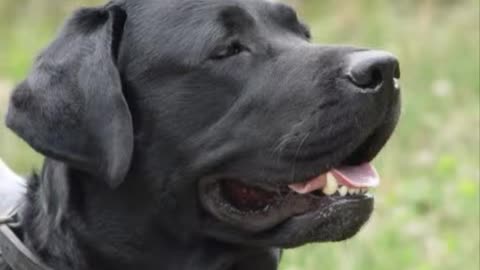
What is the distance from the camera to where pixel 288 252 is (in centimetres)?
591

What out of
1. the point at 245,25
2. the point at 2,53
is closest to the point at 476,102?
the point at 2,53

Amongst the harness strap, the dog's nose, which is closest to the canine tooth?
the dog's nose

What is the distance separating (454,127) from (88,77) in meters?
4.05

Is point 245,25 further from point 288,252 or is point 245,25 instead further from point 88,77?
→ point 288,252

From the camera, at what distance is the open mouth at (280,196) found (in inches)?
145

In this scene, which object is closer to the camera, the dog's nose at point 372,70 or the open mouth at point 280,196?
the dog's nose at point 372,70

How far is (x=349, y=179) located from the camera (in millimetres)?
3699

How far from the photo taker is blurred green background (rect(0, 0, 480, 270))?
5.96 meters

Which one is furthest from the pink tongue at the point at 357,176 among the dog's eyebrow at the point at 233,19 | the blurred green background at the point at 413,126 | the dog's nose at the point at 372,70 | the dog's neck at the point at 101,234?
the blurred green background at the point at 413,126

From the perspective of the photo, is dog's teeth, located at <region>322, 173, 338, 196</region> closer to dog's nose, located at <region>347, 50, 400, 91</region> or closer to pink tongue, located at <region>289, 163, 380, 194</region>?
pink tongue, located at <region>289, 163, 380, 194</region>

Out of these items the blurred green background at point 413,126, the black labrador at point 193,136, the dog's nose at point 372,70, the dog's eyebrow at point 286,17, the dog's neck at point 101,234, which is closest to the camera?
the dog's nose at point 372,70

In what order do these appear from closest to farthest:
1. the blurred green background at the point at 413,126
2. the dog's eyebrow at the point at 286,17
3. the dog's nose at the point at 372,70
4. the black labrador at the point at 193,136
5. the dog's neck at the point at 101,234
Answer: the dog's nose at the point at 372,70 → the black labrador at the point at 193,136 → the dog's neck at the point at 101,234 → the dog's eyebrow at the point at 286,17 → the blurred green background at the point at 413,126

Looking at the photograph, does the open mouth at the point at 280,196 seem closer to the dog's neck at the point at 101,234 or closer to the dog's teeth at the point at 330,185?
the dog's teeth at the point at 330,185

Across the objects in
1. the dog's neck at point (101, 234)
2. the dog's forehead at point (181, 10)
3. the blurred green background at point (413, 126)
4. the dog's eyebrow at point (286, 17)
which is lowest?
the blurred green background at point (413, 126)
